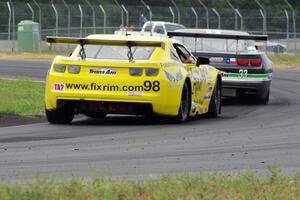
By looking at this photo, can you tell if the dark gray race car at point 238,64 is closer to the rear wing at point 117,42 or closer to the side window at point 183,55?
the side window at point 183,55

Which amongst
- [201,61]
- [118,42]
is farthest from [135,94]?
[201,61]

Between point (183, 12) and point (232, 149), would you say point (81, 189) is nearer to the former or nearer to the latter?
point (232, 149)

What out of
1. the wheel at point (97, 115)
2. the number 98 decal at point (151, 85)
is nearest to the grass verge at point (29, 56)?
the wheel at point (97, 115)

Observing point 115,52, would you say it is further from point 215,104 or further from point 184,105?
point 215,104

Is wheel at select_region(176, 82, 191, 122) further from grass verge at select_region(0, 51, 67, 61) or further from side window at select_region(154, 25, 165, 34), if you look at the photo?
side window at select_region(154, 25, 165, 34)

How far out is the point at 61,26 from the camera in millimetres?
49625

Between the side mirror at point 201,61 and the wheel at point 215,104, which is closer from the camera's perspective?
the side mirror at point 201,61

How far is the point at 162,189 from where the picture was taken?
8039 millimetres

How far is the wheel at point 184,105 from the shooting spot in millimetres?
15508

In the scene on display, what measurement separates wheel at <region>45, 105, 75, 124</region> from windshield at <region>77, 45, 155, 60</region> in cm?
84

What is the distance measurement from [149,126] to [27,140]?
2664 mm

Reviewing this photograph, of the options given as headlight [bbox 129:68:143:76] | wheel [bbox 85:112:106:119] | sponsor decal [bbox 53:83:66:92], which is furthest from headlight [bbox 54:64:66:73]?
wheel [bbox 85:112:106:119]

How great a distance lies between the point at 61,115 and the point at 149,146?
3398 mm

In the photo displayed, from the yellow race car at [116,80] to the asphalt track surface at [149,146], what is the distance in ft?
0.94
